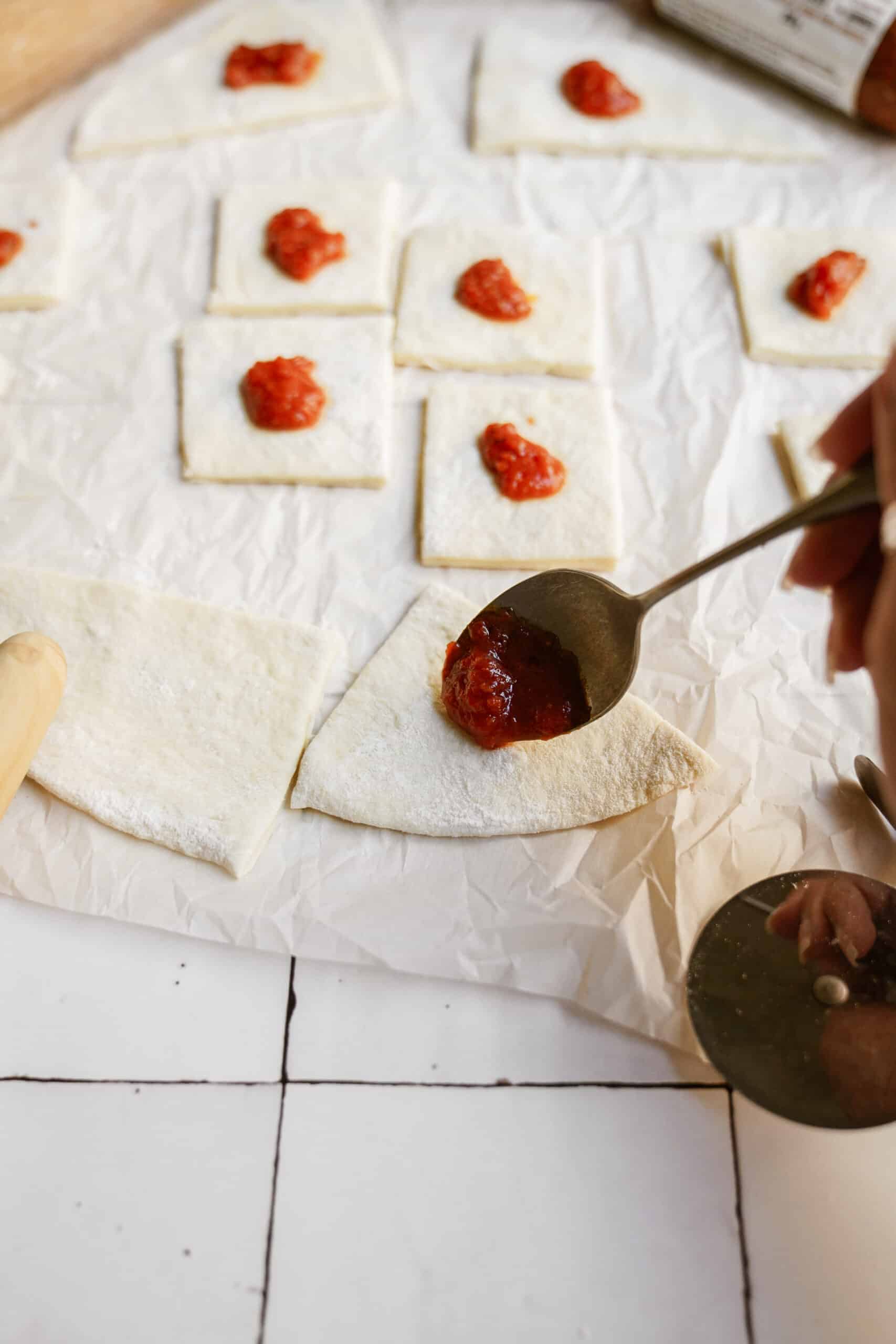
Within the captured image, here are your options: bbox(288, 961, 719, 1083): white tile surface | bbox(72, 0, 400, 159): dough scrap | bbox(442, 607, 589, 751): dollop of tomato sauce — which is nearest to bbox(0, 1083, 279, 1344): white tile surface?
bbox(288, 961, 719, 1083): white tile surface

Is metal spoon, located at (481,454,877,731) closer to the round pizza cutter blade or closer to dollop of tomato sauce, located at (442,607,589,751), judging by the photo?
dollop of tomato sauce, located at (442,607,589,751)

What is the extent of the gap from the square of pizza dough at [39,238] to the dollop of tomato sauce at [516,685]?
1.39 m

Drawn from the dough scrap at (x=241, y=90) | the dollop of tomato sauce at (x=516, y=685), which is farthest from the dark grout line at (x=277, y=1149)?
the dough scrap at (x=241, y=90)

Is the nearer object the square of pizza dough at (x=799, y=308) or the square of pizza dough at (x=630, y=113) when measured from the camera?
Answer: the square of pizza dough at (x=799, y=308)

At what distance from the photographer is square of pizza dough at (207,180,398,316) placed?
2.48 metres

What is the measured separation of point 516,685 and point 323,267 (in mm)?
1268

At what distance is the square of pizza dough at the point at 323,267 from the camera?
2.48 m

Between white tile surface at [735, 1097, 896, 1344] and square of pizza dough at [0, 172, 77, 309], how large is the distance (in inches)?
87.8

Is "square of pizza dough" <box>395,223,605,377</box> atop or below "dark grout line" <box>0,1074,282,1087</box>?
atop

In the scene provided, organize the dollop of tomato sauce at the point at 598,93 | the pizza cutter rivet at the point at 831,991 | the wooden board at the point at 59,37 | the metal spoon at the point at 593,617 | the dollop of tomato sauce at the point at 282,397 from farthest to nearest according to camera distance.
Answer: the dollop of tomato sauce at the point at 598,93 < the wooden board at the point at 59,37 < the dollop of tomato sauce at the point at 282,397 < the metal spoon at the point at 593,617 < the pizza cutter rivet at the point at 831,991

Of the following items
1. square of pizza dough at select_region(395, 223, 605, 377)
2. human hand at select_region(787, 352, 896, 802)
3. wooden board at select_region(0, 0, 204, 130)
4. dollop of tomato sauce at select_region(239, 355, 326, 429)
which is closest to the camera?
human hand at select_region(787, 352, 896, 802)

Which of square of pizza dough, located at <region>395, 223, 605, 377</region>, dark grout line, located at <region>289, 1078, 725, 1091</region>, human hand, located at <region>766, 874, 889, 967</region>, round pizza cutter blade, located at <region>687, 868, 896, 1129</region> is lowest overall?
dark grout line, located at <region>289, 1078, 725, 1091</region>

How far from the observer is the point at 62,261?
249 cm

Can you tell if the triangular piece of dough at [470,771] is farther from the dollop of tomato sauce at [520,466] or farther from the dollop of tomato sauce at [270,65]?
the dollop of tomato sauce at [270,65]
